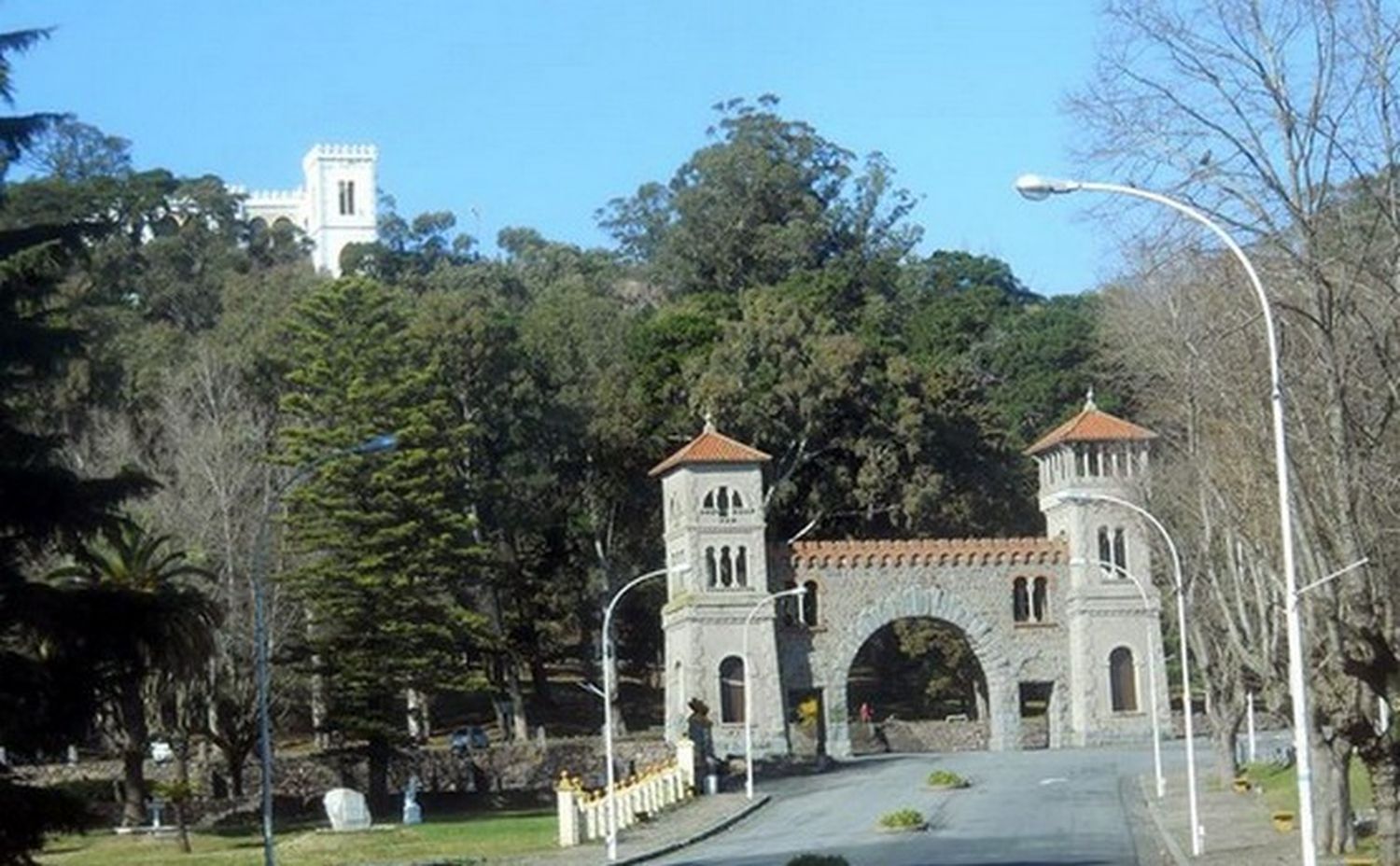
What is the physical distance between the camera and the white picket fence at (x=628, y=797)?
49.5m

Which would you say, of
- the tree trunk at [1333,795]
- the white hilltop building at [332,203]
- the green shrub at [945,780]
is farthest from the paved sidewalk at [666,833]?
the white hilltop building at [332,203]

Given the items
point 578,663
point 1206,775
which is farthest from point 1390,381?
point 578,663

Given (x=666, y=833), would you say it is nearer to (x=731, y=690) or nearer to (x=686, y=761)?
(x=686, y=761)

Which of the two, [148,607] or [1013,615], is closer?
[148,607]

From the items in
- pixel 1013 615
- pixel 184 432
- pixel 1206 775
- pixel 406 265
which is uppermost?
pixel 406 265

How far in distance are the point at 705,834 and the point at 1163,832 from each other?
10.9 metres

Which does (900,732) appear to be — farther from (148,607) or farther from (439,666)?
(148,607)

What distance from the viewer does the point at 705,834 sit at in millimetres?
50250

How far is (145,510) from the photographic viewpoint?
208 ft

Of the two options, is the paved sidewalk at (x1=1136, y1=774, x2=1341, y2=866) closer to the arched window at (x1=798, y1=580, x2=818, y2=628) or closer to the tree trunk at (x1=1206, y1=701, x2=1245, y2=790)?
the tree trunk at (x1=1206, y1=701, x2=1245, y2=790)

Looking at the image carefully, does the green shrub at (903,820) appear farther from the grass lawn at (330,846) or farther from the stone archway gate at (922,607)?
the stone archway gate at (922,607)

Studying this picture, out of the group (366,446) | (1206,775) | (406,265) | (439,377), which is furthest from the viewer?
(406,265)

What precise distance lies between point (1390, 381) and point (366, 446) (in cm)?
1289

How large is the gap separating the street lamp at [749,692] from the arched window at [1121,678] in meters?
10.1
